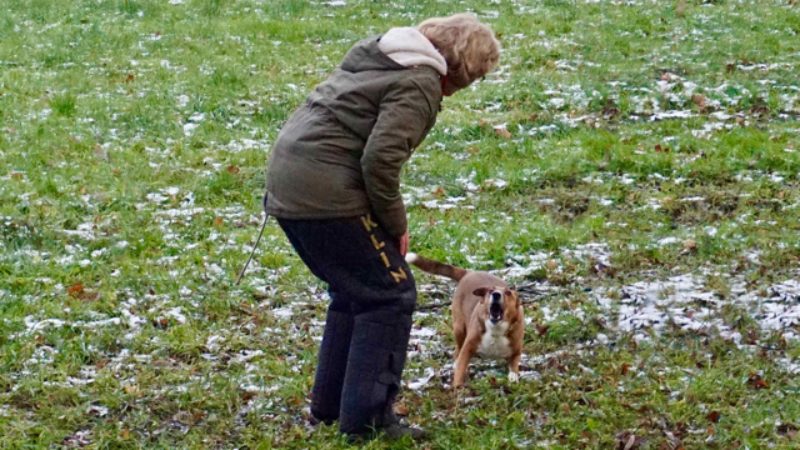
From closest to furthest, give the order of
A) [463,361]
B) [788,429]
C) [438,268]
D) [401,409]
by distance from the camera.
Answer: [788,429] → [401,409] → [463,361] → [438,268]

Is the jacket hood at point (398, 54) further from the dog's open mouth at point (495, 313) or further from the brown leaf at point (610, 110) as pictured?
the brown leaf at point (610, 110)

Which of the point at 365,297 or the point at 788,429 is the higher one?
the point at 365,297

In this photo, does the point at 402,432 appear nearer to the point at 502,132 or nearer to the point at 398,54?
the point at 398,54

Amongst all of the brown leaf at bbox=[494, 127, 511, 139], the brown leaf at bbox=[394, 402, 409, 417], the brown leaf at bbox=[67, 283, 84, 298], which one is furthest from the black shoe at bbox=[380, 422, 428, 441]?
the brown leaf at bbox=[494, 127, 511, 139]

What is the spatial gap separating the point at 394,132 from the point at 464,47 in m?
0.44

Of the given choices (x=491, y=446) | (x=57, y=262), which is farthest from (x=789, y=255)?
(x=57, y=262)

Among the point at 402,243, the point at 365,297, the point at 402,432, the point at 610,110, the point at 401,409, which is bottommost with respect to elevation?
the point at 610,110

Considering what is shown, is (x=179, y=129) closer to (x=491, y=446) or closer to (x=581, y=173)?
(x=581, y=173)

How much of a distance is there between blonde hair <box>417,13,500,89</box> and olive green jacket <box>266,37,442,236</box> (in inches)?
4.3

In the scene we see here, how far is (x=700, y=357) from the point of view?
18.5 feet

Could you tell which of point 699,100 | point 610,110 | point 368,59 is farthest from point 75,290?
point 699,100

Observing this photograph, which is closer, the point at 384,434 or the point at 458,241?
the point at 384,434

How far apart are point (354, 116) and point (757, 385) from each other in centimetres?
234

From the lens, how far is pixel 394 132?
166 inches
